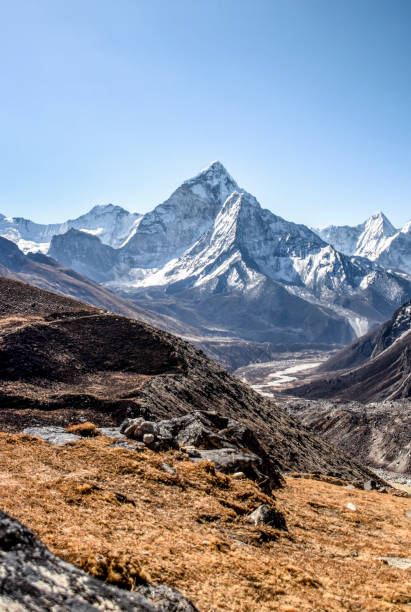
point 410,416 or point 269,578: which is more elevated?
point 269,578

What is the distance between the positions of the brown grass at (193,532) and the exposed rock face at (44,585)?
849 mm

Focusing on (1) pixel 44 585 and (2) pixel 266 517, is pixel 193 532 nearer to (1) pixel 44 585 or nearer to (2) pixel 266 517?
(2) pixel 266 517

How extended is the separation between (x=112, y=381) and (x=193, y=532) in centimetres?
2666

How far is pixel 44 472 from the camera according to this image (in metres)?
14.0

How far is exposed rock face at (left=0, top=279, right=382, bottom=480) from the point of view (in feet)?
101

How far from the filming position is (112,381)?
124 feet

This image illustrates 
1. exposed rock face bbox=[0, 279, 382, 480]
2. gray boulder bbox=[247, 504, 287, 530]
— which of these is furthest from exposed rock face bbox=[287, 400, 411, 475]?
gray boulder bbox=[247, 504, 287, 530]

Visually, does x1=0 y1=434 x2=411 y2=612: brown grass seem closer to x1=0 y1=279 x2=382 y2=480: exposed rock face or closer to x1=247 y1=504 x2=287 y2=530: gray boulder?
x1=247 y1=504 x2=287 y2=530: gray boulder

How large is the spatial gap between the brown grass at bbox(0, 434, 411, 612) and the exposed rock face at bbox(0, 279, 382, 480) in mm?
12621

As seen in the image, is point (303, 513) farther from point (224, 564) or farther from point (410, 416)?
point (410, 416)

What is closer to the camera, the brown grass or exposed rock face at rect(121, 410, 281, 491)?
the brown grass

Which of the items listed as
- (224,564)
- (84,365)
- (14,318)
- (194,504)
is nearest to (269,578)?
(224,564)

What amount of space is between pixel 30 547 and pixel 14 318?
146 feet

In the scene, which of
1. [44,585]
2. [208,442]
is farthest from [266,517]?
[44,585]
